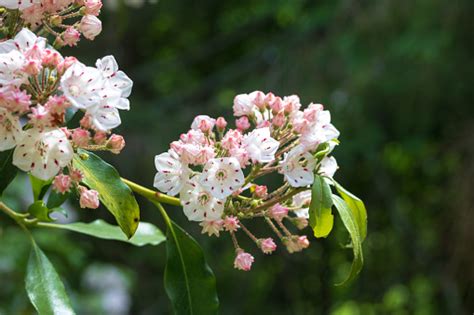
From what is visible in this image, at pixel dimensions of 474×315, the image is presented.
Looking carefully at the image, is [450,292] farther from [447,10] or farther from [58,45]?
[58,45]

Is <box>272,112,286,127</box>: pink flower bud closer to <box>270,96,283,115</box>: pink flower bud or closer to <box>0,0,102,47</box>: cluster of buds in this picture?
<box>270,96,283,115</box>: pink flower bud

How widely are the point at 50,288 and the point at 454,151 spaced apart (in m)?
2.91

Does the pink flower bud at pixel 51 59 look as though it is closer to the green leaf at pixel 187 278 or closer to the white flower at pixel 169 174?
the white flower at pixel 169 174

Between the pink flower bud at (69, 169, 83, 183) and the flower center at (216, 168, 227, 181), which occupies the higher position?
the flower center at (216, 168, 227, 181)

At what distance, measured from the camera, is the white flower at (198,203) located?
78 cm

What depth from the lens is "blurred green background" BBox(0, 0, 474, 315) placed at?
3.33m

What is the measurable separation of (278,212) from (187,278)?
13 cm

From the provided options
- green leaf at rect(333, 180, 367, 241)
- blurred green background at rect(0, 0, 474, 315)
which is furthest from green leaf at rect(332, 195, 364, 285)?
blurred green background at rect(0, 0, 474, 315)

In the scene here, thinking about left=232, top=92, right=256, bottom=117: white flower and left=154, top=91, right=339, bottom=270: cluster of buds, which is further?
left=232, top=92, right=256, bottom=117: white flower

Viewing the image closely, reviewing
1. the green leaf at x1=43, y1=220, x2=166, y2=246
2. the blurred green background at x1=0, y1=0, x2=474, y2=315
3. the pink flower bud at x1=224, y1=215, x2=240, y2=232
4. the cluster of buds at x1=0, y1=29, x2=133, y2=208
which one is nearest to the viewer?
the cluster of buds at x1=0, y1=29, x2=133, y2=208

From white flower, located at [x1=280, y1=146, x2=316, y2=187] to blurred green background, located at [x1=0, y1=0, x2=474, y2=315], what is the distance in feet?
6.49

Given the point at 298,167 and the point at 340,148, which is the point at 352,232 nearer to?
the point at 298,167

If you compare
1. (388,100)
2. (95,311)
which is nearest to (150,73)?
(388,100)

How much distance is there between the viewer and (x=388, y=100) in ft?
11.8
